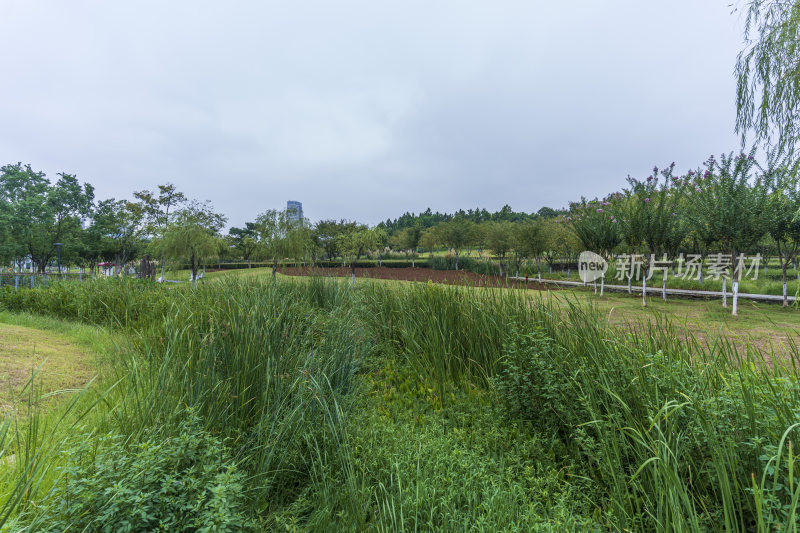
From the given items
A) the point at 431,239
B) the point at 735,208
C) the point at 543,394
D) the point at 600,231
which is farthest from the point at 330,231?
the point at 543,394

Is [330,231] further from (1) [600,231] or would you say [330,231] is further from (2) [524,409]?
(2) [524,409]

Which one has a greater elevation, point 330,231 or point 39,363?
point 330,231

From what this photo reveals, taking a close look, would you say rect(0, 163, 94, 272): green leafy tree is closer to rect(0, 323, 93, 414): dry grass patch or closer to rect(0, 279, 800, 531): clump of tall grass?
rect(0, 323, 93, 414): dry grass patch

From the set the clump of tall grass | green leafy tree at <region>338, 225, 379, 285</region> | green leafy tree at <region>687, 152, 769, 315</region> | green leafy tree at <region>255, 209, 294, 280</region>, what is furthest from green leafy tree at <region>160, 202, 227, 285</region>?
green leafy tree at <region>687, 152, 769, 315</region>

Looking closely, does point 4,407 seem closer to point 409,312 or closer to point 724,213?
point 409,312

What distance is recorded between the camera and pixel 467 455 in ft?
8.34

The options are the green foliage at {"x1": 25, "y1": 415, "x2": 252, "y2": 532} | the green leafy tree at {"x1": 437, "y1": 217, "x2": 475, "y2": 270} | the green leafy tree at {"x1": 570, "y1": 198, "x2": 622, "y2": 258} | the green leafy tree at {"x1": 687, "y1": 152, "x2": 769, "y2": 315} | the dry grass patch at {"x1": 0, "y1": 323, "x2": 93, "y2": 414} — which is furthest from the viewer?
the green leafy tree at {"x1": 437, "y1": 217, "x2": 475, "y2": 270}

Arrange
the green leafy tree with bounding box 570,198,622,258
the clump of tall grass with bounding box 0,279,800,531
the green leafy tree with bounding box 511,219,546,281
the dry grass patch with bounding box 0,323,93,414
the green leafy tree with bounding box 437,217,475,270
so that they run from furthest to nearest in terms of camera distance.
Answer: the green leafy tree with bounding box 437,217,475,270 < the green leafy tree with bounding box 511,219,546,281 < the green leafy tree with bounding box 570,198,622,258 < the dry grass patch with bounding box 0,323,93,414 < the clump of tall grass with bounding box 0,279,800,531

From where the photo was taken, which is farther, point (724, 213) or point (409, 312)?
point (724, 213)

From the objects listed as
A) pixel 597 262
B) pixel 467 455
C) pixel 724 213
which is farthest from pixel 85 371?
pixel 597 262

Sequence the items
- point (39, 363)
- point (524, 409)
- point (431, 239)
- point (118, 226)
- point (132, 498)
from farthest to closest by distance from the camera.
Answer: point (431, 239) → point (118, 226) → point (39, 363) → point (524, 409) → point (132, 498)

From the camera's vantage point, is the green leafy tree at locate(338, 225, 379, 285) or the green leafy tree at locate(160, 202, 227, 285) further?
the green leafy tree at locate(338, 225, 379, 285)

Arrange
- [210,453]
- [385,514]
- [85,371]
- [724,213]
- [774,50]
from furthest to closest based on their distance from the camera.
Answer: [724,213]
[774,50]
[85,371]
[385,514]
[210,453]

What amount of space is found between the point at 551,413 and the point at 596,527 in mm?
1272
